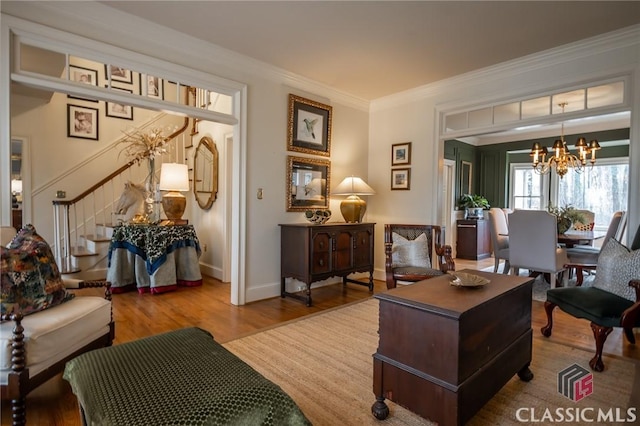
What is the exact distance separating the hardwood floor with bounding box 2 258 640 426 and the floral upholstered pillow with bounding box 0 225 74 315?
530 millimetres

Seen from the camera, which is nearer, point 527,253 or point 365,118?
point 527,253

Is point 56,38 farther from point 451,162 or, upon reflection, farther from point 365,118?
point 451,162

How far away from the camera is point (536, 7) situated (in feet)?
8.45

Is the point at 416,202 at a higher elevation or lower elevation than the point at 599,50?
lower

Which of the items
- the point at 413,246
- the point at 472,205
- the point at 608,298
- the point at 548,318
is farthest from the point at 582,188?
the point at 608,298

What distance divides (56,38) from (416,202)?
400 centimetres

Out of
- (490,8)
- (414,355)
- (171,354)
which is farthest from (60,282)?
(490,8)

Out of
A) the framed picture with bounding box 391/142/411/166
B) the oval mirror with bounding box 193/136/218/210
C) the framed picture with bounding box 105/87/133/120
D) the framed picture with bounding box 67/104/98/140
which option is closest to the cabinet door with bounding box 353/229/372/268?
the framed picture with bounding box 391/142/411/166

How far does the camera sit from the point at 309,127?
167 inches

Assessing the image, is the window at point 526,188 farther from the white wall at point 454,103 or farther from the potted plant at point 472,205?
the white wall at point 454,103

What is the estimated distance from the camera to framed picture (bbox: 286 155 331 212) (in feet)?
13.4

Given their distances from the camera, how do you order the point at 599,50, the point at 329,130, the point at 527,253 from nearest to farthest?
the point at 599,50 < the point at 527,253 < the point at 329,130

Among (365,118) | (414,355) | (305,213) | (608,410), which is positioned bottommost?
(608,410)

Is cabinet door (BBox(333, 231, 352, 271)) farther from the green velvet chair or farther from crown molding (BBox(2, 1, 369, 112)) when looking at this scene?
the green velvet chair
